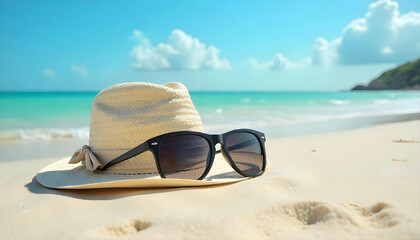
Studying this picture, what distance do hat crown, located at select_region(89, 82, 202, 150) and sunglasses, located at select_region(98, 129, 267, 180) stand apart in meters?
0.17

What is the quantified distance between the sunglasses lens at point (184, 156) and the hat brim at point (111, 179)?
9 centimetres

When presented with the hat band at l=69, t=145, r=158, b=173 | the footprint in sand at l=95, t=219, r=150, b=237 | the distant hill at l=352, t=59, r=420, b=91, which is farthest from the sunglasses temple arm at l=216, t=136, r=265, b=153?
the distant hill at l=352, t=59, r=420, b=91

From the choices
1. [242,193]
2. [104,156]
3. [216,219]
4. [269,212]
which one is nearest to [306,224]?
[269,212]

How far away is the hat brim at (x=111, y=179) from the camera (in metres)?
2.11

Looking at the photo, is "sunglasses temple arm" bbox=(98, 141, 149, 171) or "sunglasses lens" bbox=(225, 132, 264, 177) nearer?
"sunglasses temple arm" bbox=(98, 141, 149, 171)

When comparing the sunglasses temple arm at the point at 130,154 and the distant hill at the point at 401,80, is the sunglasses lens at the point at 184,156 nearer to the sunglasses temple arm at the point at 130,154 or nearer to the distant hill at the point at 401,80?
the sunglasses temple arm at the point at 130,154

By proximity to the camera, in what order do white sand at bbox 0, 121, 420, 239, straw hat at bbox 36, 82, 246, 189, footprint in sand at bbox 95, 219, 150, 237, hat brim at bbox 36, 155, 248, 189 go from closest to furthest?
white sand at bbox 0, 121, 420, 239
footprint in sand at bbox 95, 219, 150, 237
hat brim at bbox 36, 155, 248, 189
straw hat at bbox 36, 82, 246, 189

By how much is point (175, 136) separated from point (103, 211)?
651mm

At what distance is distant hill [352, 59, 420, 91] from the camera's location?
7112cm

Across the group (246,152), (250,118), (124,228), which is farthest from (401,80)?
(124,228)

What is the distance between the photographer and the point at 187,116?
260cm

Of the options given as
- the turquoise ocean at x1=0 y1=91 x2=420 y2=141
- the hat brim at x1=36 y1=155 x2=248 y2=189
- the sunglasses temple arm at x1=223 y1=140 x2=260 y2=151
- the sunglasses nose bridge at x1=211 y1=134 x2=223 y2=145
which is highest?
the sunglasses nose bridge at x1=211 y1=134 x2=223 y2=145

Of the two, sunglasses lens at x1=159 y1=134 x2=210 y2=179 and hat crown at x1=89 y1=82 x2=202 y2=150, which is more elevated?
hat crown at x1=89 y1=82 x2=202 y2=150

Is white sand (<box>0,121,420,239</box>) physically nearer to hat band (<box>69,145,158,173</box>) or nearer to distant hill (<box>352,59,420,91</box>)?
hat band (<box>69,145,158,173</box>)
